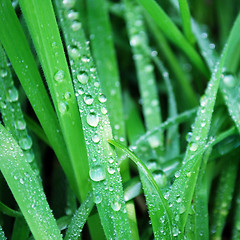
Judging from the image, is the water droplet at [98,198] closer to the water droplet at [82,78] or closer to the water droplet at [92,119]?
the water droplet at [92,119]

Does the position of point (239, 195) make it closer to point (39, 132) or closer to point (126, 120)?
point (126, 120)

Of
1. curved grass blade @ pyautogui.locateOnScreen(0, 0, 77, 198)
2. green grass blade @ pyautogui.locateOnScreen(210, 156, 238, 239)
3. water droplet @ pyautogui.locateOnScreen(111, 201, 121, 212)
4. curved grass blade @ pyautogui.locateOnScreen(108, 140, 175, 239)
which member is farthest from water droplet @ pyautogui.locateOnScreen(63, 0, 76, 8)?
green grass blade @ pyautogui.locateOnScreen(210, 156, 238, 239)


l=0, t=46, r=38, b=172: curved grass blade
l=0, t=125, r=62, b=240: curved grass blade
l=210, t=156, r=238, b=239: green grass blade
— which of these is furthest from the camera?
l=210, t=156, r=238, b=239: green grass blade

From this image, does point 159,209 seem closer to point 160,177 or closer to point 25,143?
point 160,177

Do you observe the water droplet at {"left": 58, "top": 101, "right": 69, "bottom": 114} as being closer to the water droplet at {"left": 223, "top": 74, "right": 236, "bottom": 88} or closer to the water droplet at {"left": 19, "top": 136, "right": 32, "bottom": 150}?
the water droplet at {"left": 19, "top": 136, "right": 32, "bottom": 150}

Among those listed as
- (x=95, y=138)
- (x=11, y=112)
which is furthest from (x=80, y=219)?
(x=11, y=112)

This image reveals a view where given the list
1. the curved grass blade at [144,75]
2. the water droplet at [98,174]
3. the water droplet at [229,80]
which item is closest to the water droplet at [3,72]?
the water droplet at [98,174]

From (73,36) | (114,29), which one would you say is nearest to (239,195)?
(73,36)
